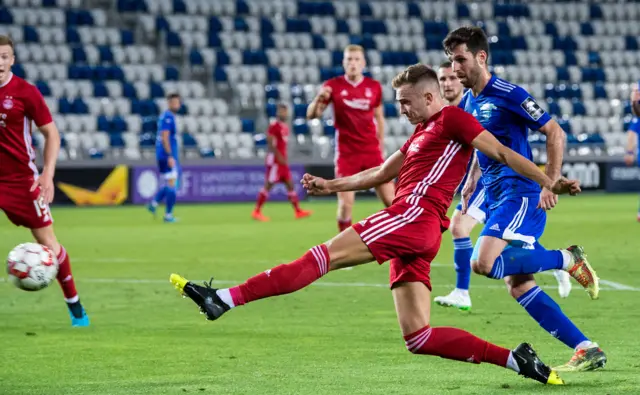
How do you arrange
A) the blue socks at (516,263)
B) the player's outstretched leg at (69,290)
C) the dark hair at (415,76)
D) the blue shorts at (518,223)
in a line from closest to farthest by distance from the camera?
the dark hair at (415,76), the blue socks at (516,263), the blue shorts at (518,223), the player's outstretched leg at (69,290)

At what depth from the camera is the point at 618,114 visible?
3362 centimetres

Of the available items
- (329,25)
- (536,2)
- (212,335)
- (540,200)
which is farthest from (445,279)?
(536,2)

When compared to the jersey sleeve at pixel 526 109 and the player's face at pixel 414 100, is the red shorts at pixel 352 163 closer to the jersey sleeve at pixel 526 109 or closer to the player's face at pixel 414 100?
the jersey sleeve at pixel 526 109

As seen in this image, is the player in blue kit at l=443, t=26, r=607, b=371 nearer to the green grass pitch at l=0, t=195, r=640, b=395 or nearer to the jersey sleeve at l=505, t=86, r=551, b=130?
the jersey sleeve at l=505, t=86, r=551, b=130

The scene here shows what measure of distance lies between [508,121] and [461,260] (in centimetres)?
256

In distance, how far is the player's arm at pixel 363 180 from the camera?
604 cm

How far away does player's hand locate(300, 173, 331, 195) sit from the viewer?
5922mm

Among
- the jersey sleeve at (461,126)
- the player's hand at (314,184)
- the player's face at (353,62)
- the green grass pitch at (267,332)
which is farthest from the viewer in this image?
the player's face at (353,62)

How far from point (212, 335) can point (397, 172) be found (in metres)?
2.54

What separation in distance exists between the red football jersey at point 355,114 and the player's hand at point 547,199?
260 inches

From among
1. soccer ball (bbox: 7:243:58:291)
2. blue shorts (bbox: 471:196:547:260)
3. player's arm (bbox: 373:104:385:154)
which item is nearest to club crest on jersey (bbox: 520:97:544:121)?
blue shorts (bbox: 471:196:547:260)

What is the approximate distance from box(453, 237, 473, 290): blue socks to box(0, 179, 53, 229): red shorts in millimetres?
3275

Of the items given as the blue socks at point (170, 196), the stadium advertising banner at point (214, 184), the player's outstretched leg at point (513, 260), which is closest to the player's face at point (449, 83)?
the player's outstretched leg at point (513, 260)

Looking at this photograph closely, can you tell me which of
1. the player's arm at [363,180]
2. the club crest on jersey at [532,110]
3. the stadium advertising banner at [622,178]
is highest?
the club crest on jersey at [532,110]
